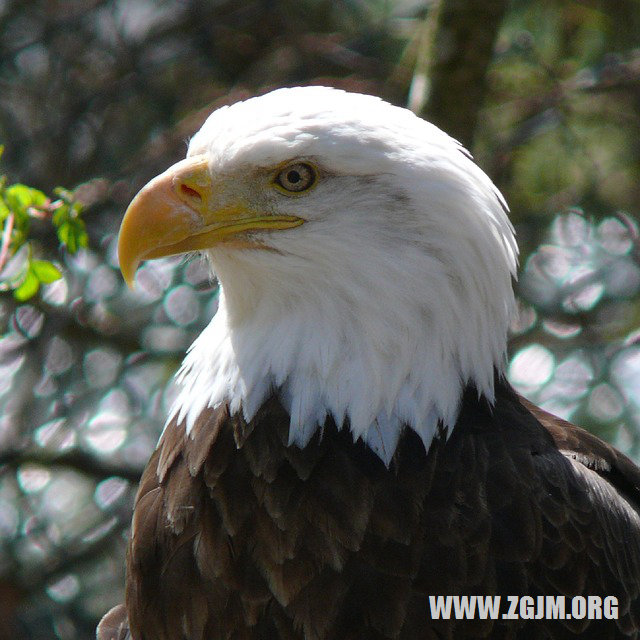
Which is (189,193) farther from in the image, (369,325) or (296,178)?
(369,325)

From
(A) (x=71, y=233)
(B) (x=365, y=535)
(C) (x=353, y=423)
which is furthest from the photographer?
(A) (x=71, y=233)

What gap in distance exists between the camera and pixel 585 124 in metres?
5.52

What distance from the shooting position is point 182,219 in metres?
2.68

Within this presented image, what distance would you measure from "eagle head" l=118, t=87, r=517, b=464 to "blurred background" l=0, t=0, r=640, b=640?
2.08 m

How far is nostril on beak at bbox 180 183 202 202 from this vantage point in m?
2.70

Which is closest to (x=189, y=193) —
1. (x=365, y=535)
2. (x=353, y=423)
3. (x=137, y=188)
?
(x=353, y=423)

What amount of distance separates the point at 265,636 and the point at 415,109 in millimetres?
2189

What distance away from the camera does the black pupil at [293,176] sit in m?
2.69

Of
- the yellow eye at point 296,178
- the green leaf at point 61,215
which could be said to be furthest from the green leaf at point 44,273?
the yellow eye at point 296,178

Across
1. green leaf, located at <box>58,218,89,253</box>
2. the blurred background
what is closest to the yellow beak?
green leaf, located at <box>58,218,89,253</box>

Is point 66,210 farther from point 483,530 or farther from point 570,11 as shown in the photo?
point 570,11

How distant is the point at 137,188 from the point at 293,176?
2576mm

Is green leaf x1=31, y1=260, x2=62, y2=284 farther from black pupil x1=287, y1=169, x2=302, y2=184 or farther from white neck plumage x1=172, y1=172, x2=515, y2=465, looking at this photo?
black pupil x1=287, y1=169, x2=302, y2=184

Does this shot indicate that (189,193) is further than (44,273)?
No
